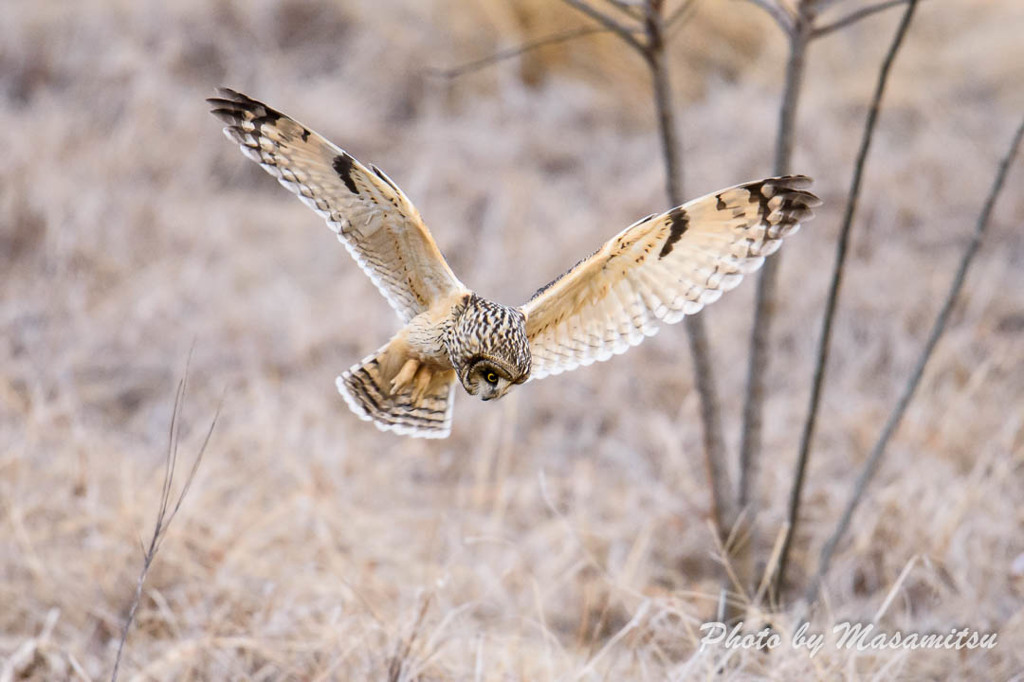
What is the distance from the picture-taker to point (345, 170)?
140 centimetres

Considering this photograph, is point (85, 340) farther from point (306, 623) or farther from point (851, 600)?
point (851, 600)

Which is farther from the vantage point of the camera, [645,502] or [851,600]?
[645,502]

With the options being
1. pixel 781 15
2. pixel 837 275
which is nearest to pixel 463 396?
pixel 837 275

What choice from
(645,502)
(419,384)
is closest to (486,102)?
(645,502)

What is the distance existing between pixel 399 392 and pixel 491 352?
362mm

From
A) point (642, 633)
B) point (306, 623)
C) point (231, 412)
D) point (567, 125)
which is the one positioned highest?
point (567, 125)

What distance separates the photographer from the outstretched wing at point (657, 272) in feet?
4.42

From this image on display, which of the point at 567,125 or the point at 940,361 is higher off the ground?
the point at 567,125

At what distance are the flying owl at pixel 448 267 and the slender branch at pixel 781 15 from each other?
83 centimetres

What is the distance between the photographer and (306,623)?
8.36ft

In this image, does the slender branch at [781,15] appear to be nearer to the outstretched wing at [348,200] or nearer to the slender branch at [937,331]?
the slender branch at [937,331]

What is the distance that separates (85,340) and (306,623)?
262cm

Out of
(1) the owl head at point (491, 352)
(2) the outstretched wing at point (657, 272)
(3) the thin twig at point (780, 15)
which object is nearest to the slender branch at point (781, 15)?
(3) the thin twig at point (780, 15)

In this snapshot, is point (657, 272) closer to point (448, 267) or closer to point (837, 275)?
point (448, 267)
